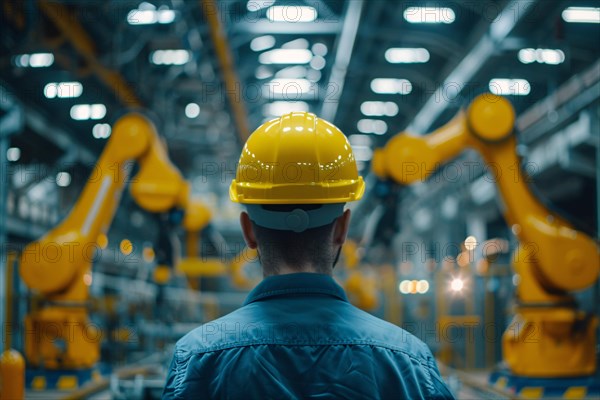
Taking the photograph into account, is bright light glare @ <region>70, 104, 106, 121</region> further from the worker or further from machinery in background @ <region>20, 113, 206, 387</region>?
the worker

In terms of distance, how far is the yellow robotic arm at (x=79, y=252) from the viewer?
272 inches

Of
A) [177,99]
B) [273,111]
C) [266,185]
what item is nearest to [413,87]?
[273,111]

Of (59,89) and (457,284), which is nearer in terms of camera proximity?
(59,89)

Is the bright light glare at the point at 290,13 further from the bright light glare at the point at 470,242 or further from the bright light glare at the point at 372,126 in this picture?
the bright light glare at the point at 470,242

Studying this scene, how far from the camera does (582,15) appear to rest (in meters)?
8.23

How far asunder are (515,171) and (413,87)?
7.16 m

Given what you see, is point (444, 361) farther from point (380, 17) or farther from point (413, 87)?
point (380, 17)

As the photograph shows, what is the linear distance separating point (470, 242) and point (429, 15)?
734 centimetres

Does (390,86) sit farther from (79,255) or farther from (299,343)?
(299,343)

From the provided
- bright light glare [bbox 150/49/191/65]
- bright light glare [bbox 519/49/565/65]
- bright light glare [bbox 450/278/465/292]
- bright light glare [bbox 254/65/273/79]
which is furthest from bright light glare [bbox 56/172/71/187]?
Result: bright light glare [bbox 519/49/565/65]

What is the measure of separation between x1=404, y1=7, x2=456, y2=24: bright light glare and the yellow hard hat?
8.10 metres

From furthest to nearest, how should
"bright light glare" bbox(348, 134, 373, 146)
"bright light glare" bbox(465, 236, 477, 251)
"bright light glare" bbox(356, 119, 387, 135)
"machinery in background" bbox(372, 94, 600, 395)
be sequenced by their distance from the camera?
"bright light glare" bbox(348, 134, 373, 146) < "bright light glare" bbox(465, 236, 477, 251) < "bright light glare" bbox(356, 119, 387, 135) < "machinery in background" bbox(372, 94, 600, 395)

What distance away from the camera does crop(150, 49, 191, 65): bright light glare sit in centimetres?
1202

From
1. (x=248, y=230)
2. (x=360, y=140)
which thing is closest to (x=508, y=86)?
(x=360, y=140)
